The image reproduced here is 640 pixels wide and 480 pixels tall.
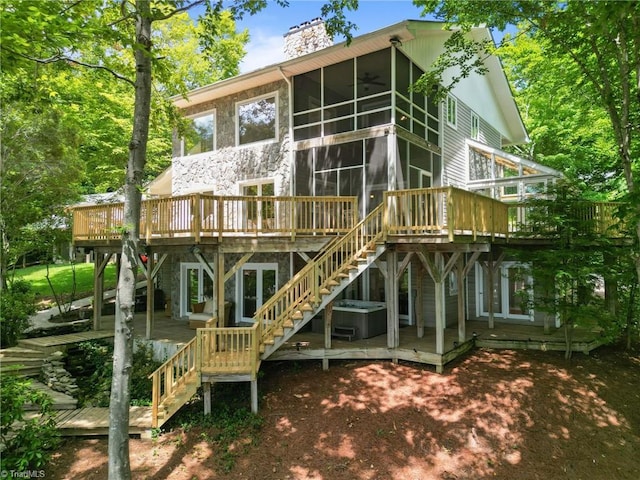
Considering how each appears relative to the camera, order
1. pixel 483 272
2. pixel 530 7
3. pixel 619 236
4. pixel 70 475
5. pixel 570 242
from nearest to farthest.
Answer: pixel 70 475 → pixel 530 7 → pixel 570 242 → pixel 619 236 → pixel 483 272

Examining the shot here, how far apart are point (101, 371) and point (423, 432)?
870 cm

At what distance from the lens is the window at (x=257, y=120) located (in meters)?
12.4

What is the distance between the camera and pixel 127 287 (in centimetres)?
604

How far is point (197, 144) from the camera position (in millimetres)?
14422

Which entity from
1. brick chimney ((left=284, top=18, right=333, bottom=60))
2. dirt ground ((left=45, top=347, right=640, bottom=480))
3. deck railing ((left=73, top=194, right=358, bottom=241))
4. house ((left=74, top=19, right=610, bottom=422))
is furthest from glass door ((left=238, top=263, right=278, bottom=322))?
brick chimney ((left=284, top=18, right=333, bottom=60))

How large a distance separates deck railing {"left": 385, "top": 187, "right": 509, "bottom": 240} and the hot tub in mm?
2646

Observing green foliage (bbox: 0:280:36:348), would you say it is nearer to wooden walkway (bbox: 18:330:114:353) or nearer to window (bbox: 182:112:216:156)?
wooden walkway (bbox: 18:330:114:353)

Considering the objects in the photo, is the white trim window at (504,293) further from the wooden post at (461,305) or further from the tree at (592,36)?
the tree at (592,36)

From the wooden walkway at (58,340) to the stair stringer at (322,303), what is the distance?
6.45 meters

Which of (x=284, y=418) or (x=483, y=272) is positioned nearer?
(x=284, y=418)

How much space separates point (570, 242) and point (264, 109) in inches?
388

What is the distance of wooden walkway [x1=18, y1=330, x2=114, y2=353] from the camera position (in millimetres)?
10555

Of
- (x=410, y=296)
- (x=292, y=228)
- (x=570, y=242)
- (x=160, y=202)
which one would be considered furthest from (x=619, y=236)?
(x=160, y=202)

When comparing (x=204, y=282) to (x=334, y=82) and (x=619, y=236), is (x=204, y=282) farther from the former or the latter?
(x=619, y=236)
